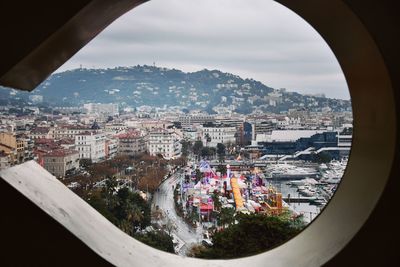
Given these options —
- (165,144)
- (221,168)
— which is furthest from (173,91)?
(221,168)

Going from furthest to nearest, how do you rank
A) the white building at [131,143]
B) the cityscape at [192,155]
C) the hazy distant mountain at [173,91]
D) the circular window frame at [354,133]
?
the hazy distant mountain at [173,91] < the white building at [131,143] < the cityscape at [192,155] < the circular window frame at [354,133]

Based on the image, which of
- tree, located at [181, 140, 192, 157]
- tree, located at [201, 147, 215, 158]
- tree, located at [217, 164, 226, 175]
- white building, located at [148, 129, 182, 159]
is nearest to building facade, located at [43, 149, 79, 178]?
white building, located at [148, 129, 182, 159]

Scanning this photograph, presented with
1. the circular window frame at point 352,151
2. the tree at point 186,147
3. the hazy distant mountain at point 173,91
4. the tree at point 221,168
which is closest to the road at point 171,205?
the tree at point 186,147

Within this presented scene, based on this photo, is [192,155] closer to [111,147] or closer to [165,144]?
[165,144]

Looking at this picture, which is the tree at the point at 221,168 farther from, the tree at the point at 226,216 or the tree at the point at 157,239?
the tree at the point at 157,239

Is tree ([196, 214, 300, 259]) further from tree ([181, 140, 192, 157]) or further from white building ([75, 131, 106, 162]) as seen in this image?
white building ([75, 131, 106, 162])

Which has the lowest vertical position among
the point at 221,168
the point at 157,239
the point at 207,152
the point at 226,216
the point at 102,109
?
the point at 157,239

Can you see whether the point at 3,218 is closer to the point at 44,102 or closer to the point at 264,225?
the point at 44,102
